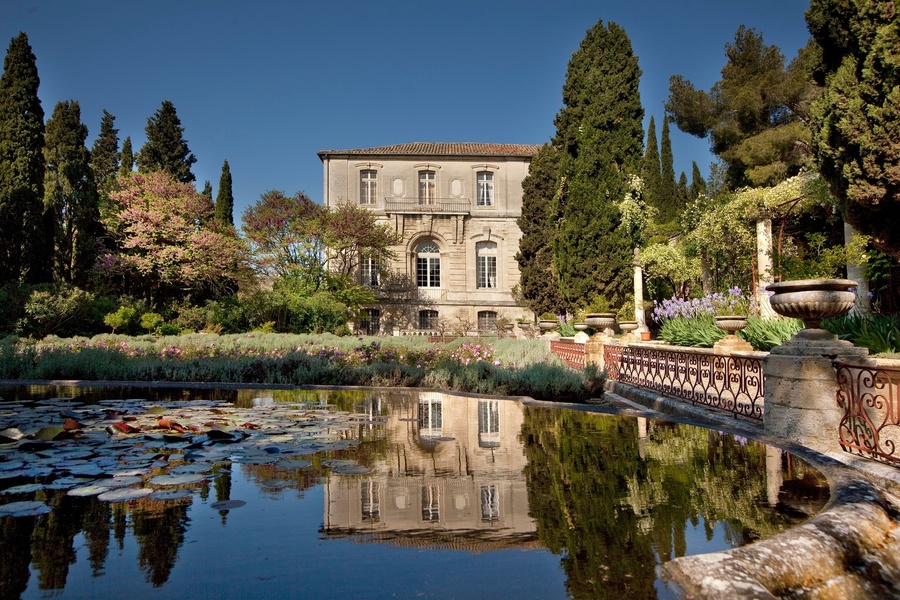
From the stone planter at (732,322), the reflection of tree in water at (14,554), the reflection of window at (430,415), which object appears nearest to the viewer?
the reflection of tree in water at (14,554)

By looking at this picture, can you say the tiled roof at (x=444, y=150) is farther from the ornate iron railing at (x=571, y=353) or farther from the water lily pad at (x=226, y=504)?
the water lily pad at (x=226, y=504)

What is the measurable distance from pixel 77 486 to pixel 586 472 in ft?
8.84

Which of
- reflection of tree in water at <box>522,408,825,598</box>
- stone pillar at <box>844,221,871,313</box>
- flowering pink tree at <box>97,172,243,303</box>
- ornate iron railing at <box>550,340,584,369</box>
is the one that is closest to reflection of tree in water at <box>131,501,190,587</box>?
reflection of tree in water at <box>522,408,825,598</box>

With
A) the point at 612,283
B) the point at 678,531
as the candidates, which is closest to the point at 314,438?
the point at 678,531

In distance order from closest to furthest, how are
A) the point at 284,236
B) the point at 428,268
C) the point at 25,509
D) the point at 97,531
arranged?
the point at 97,531, the point at 25,509, the point at 284,236, the point at 428,268

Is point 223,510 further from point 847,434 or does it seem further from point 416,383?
point 416,383

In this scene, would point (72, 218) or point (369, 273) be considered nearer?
point (72, 218)

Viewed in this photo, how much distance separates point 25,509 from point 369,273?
28.7 meters

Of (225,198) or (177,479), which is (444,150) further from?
(177,479)

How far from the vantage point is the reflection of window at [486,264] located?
31469mm

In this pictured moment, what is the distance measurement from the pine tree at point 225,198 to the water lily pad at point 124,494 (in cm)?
3020

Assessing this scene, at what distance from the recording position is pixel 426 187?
31.5 meters

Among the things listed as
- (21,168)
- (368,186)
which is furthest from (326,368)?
(368,186)

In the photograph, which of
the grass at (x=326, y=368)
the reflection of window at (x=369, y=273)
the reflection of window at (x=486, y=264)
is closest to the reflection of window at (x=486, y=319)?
the reflection of window at (x=486, y=264)
